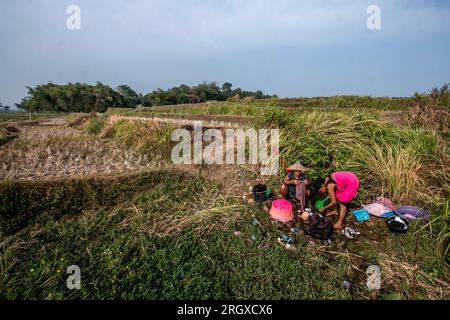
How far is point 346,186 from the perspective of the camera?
2971mm

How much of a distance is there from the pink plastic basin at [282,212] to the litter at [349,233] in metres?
0.69

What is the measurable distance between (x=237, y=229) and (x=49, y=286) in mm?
2022

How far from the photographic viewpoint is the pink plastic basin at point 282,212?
3.07m

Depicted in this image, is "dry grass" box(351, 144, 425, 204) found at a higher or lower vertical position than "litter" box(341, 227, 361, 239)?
higher

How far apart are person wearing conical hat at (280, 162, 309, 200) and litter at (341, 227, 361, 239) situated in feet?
2.31

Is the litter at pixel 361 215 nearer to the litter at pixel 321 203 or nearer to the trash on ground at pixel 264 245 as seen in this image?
the litter at pixel 321 203

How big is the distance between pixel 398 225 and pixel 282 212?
59.4 inches

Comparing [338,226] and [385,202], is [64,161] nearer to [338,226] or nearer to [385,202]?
[338,226]

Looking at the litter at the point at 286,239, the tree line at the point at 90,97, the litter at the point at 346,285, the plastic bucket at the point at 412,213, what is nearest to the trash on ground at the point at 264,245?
the litter at the point at 286,239

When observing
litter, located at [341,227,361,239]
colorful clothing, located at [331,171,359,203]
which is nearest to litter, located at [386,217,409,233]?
litter, located at [341,227,361,239]

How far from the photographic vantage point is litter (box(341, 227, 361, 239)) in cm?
293

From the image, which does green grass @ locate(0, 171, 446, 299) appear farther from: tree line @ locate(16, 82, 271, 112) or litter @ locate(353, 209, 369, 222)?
tree line @ locate(16, 82, 271, 112)

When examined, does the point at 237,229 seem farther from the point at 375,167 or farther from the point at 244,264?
the point at 375,167
